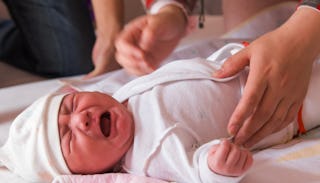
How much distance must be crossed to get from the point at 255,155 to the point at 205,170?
0.17 metres

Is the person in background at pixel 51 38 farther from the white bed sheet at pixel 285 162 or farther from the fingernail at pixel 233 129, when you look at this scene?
the fingernail at pixel 233 129

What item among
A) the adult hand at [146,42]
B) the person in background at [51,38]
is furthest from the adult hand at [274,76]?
the person in background at [51,38]

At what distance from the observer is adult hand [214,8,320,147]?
2.33ft

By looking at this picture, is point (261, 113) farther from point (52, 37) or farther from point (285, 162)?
point (52, 37)

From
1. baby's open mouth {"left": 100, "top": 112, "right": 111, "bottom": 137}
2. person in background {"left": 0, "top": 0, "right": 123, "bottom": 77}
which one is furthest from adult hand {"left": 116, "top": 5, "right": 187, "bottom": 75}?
person in background {"left": 0, "top": 0, "right": 123, "bottom": 77}

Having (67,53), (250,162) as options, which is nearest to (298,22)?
(250,162)

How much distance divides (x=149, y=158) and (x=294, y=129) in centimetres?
29

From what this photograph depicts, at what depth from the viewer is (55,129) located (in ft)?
2.47

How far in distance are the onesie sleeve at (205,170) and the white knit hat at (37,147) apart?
22 cm

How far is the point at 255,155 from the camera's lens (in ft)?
2.58

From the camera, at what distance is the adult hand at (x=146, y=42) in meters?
0.86

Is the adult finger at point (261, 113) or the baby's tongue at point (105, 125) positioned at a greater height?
the adult finger at point (261, 113)

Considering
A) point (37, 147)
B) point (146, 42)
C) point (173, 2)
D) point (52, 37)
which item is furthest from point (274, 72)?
point (52, 37)

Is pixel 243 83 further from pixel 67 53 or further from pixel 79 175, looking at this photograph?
pixel 67 53
